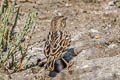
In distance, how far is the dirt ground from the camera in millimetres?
6422

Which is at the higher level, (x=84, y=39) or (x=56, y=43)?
(x=56, y=43)

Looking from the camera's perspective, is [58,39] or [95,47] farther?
[95,47]

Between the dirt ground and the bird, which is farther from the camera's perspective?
the dirt ground

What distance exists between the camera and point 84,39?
8188 mm

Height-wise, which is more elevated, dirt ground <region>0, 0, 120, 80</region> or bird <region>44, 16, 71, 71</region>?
bird <region>44, 16, 71, 71</region>

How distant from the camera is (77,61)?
6938mm

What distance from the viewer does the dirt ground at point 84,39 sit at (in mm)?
6422

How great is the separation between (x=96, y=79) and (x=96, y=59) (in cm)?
95

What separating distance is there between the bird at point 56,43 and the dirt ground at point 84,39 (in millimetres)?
340

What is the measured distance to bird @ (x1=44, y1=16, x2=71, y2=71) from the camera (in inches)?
244

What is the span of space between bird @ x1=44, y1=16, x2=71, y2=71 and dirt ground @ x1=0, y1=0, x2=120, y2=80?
340mm

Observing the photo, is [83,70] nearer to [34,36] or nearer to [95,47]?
[95,47]

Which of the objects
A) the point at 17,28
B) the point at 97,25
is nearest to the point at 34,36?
the point at 17,28

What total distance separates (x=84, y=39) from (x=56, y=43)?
188 centimetres
